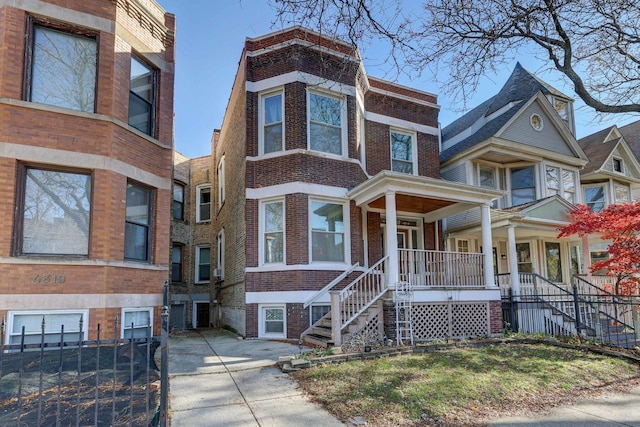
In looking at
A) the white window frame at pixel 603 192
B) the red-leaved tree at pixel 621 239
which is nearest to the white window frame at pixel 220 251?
the red-leaved tree at pixel 621 239

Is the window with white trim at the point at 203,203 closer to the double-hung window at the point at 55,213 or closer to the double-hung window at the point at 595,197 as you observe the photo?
the double-hung window at the point at 55,213

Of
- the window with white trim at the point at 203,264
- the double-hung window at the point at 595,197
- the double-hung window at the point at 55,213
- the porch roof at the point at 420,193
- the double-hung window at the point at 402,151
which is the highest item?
the double-hung window at the point at 402,151

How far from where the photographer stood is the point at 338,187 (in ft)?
37.6

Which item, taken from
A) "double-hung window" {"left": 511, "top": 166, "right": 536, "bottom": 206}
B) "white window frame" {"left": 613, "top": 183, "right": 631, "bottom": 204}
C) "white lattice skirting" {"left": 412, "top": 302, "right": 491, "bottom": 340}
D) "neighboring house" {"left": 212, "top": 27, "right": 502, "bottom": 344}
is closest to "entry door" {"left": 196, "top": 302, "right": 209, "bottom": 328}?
"neighboring house" {"left": 212, "top": 27, "right": 502, "bottom": 344}

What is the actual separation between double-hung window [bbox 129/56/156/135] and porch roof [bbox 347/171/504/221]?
214 inches

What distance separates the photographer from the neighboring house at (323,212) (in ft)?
32.5

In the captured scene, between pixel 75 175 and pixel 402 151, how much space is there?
32.4ft

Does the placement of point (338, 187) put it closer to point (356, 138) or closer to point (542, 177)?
point (356, 138)

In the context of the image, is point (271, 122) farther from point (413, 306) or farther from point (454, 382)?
point (454, 382)

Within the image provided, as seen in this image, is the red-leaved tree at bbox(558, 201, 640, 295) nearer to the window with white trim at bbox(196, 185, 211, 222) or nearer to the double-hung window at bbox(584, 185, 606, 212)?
the double-hung window at bbox(584, 185, 606, 212)

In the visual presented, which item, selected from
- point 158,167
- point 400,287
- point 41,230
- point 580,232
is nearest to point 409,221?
point 400,287

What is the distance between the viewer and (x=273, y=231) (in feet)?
36.8

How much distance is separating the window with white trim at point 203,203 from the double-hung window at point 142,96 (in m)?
9.93

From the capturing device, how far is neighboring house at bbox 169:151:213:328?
17953 mm
